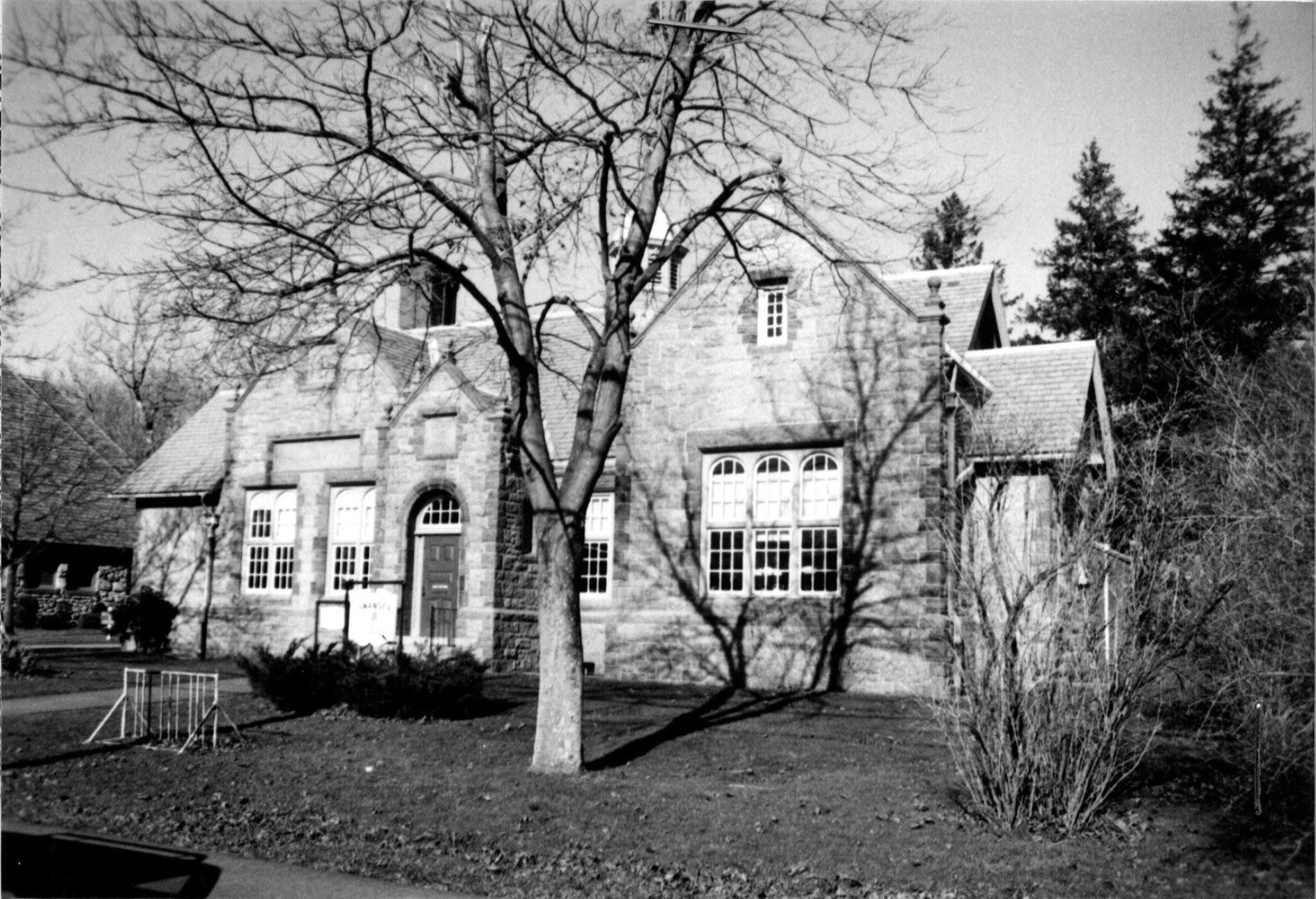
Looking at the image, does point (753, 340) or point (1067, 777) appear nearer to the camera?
point (1067, 777)

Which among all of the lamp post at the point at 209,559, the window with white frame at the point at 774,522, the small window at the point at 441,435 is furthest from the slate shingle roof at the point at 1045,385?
the lamp post at the point at 209,559

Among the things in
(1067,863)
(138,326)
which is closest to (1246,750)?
(1067,863)

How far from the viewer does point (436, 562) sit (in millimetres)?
24266

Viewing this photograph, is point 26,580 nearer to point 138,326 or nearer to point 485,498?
point 485,498

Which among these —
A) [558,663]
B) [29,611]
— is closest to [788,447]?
[558,663]

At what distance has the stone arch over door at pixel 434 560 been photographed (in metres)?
23.9

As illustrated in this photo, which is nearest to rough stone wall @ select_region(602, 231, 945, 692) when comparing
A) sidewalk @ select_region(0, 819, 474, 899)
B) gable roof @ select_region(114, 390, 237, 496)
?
gable roof @ select_region(114, 390, 237, 496)

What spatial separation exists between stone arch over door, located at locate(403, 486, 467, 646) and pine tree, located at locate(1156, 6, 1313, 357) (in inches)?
549

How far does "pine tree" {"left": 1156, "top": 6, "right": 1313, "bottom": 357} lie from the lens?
39.9 feet

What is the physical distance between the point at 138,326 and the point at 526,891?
23.8 ft

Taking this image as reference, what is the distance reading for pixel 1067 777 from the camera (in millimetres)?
9922

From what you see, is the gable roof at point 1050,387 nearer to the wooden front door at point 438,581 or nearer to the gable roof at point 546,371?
the gable roof at point 546,371

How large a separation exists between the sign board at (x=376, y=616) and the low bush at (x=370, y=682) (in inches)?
120

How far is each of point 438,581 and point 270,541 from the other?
17.4 ft
